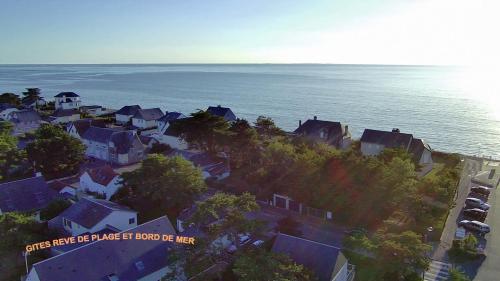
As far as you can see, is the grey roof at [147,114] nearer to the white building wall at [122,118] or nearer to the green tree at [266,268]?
the white building wall at [122,118]

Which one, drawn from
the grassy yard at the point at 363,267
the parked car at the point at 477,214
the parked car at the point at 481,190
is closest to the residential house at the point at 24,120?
the grassy yard at the point at 363,267

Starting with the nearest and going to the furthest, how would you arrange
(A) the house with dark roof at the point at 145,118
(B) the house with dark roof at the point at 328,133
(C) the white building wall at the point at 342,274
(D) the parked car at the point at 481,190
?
1. (C) the white building wall at the point at 342,274
2. (D) the parked car at the point at 481,190
3. (B) the house with dark roof at the point at 328,133
4. (A) the house with dark roof at the point at 145,118

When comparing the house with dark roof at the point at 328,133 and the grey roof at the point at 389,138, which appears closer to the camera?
the grey roof at the point at 389,138

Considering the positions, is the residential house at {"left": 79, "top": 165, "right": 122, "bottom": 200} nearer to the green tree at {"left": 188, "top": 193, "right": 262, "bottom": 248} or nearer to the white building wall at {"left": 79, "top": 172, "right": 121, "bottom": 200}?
the white building wall at {"left": 79, "top": 172, "right": 121, "bottom": 200}

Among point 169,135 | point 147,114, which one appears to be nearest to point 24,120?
point 147,114

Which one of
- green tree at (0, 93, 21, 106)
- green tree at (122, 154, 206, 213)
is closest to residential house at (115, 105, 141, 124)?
green tree at (0, 93, 21, 106)

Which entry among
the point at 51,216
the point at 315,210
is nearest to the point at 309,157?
the point at 315,210
